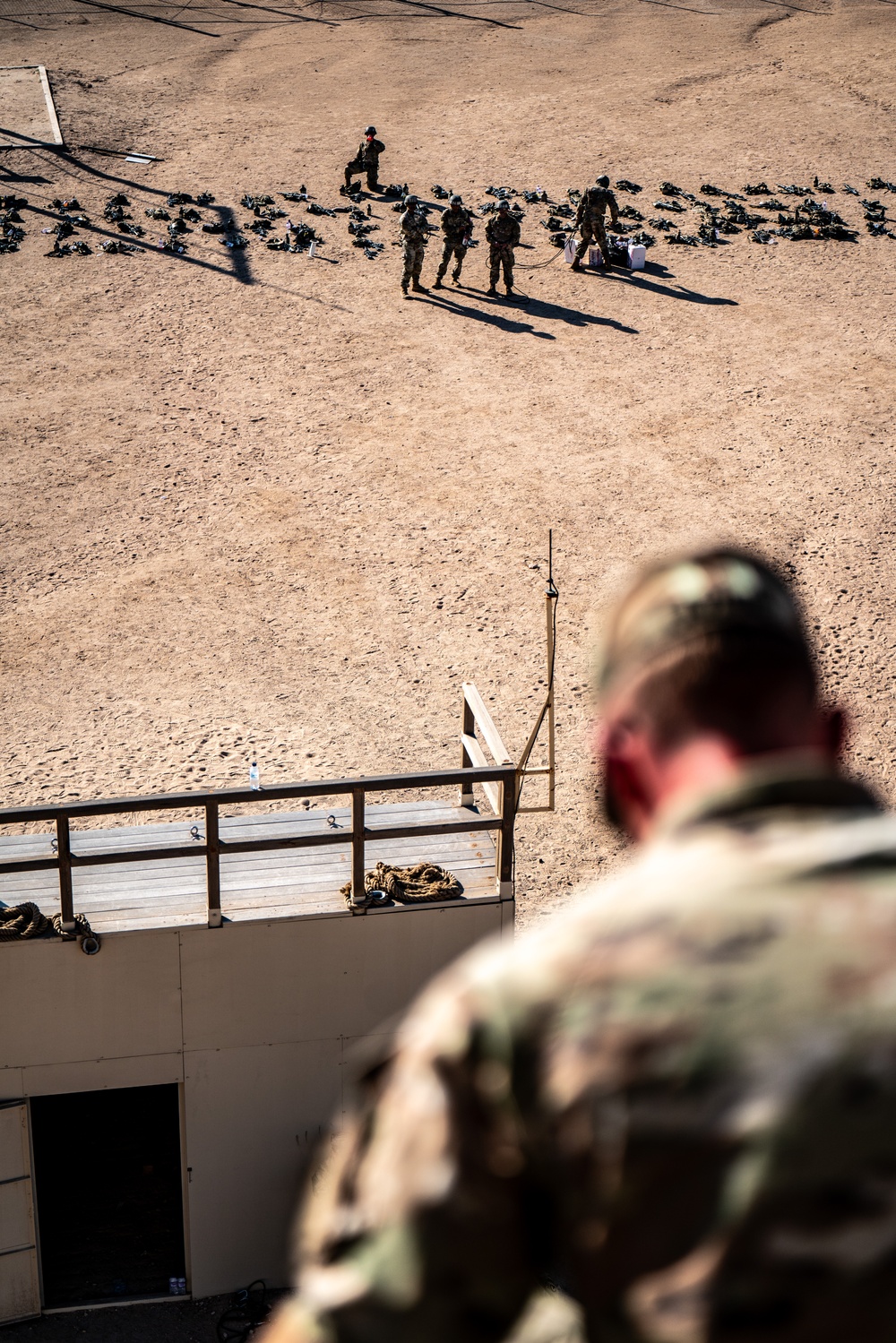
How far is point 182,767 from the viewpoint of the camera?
500 inches

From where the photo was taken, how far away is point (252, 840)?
8.36 m

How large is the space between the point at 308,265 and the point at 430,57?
13873mm

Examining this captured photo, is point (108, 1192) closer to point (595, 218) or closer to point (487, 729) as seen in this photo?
point (487, 729)

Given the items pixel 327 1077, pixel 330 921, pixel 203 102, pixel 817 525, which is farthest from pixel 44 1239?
pixel 203 102

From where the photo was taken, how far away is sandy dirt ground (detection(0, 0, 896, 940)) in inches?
539

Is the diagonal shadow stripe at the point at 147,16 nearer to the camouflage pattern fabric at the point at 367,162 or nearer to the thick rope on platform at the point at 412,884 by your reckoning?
the camouflage pattern fabric at the point at 367,162

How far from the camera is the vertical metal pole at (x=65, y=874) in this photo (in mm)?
7922

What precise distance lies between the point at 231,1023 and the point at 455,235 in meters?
17.0

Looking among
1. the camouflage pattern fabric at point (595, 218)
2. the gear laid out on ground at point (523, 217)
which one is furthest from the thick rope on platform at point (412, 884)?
the gear laid out on ground at point (523, 217)

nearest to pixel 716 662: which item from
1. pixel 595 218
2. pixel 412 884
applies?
pixel 412 884

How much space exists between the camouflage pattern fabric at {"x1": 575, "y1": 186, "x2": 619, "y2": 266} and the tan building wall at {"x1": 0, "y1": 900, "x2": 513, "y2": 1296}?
17327 mm

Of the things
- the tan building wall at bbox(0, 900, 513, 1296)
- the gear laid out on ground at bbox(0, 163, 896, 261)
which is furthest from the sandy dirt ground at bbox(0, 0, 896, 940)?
the tan building wall at bbox(0, 900, 513, 1296)

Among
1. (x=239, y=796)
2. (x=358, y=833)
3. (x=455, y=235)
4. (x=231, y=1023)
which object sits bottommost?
(x=231, y=1023)

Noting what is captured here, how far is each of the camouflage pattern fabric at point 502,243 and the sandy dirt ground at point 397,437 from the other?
0.55 meters
